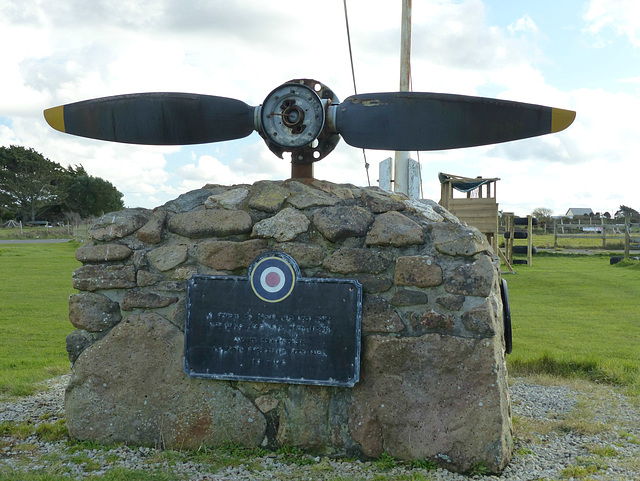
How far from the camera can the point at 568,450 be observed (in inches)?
135

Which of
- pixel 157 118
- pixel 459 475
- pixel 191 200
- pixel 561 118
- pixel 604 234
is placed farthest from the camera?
pixel 604 234

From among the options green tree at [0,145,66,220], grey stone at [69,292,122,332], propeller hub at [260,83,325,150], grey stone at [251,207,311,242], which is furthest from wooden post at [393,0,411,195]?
green tree at [0,145,66,220]

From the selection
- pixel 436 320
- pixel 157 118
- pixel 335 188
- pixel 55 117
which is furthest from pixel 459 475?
pixel 55 117

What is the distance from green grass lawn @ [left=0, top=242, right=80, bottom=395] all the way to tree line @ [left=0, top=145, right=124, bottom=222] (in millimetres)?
26848

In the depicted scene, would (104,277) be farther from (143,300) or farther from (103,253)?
(143,300)

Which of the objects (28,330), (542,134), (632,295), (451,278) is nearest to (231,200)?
(451,278)

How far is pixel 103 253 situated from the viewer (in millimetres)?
3605

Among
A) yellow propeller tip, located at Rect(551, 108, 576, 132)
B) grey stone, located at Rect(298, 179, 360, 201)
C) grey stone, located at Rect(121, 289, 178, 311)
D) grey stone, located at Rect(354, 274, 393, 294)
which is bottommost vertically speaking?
grey stone, located at Rect(121, 289, 178, 311)

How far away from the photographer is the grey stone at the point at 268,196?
353 centimetres

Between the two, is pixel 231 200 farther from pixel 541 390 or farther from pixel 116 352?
pixel 541 390

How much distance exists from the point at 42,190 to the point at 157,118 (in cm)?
4129

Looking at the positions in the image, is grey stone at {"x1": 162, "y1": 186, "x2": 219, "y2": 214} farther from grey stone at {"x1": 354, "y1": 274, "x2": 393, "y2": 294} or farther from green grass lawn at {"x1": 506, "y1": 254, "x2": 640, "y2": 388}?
green grass lawn at {"x1": 506, "y1": 254, "x2": 640, "y2": 388}

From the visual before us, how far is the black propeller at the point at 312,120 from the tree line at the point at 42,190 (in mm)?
37601

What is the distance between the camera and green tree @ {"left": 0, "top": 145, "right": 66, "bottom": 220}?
39625 millimetres
